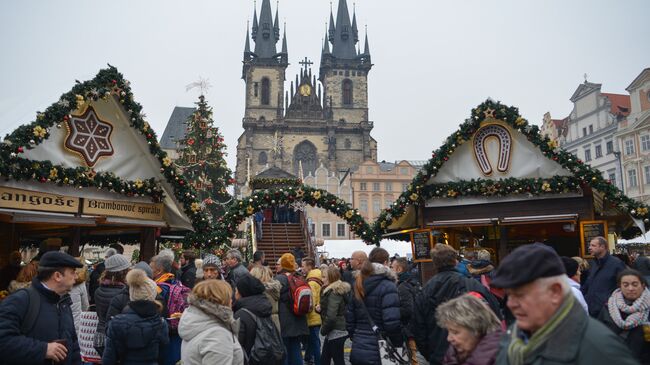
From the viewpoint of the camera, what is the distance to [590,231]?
9.91 metres

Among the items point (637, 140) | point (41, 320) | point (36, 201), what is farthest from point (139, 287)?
point (637, 140)

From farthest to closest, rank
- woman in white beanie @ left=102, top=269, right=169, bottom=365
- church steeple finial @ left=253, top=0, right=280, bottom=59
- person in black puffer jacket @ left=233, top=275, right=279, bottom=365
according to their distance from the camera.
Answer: church steeple finial @ left=253, top=0, right=280, bottom=59
person in black puffer jacket @ left=233, top=275, right=279, bottom=365
woman in white beanie @ left=102, top=269, right=169, bottom=365

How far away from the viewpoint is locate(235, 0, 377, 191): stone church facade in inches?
2881

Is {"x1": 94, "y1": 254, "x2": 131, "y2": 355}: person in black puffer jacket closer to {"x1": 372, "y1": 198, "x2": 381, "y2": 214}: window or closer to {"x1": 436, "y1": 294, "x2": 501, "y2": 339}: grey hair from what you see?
{"x1": 436, "y1": 294, "x2": 501, "y2": 339}: grey hair

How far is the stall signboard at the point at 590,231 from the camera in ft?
31.9

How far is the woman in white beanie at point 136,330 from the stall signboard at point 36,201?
4.38 meters

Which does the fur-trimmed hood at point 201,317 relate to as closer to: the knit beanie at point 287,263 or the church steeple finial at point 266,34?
the knit beanie at point 287,263

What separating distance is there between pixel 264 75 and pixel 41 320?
250 ft

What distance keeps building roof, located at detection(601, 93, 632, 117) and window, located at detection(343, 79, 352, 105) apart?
42.4 metres

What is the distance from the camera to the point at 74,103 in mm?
8344

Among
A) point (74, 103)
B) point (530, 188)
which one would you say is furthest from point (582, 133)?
point (74, 103)

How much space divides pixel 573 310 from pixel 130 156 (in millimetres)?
9091

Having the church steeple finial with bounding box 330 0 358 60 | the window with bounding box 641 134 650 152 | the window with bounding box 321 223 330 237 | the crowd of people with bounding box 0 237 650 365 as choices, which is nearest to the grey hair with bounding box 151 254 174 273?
the crowd of people with bounding box 0 237 650 365

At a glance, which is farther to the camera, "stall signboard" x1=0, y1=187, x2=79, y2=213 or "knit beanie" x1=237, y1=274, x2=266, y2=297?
"stall signboard" x1=0, y1=187, x2=79, y2=213
